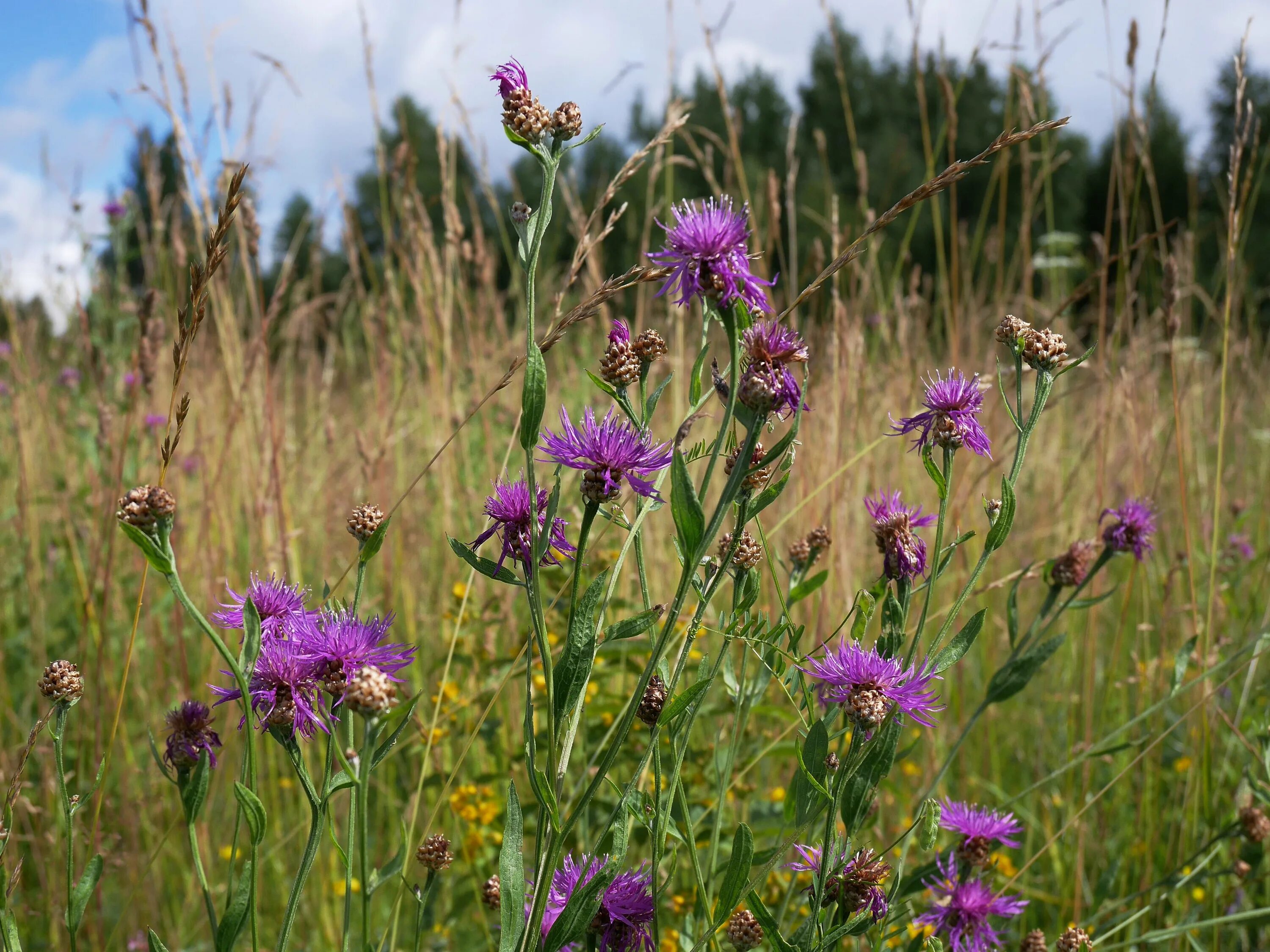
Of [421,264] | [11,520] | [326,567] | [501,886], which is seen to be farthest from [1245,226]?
[11,520]

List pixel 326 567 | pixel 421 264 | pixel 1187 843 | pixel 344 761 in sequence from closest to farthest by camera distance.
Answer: pixel 344 761, pixel 1187 843, pixel 421 264, pixel 326 567

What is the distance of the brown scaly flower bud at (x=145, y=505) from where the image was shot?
0.56 m

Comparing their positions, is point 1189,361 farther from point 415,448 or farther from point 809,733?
point 809,733

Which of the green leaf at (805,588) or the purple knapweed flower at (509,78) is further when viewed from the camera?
the green leaf at (805,588)

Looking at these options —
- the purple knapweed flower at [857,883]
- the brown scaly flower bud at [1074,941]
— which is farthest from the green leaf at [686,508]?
the brown scaly flower bud at [1074,941]

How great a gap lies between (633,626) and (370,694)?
17 centimetres

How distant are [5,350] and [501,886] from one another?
341 cm

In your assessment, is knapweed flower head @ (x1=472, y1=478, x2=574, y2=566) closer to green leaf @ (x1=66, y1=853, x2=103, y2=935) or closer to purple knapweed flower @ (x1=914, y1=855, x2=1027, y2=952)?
green leaf @ (x1=66, y1=853, x2=103, y2=935)

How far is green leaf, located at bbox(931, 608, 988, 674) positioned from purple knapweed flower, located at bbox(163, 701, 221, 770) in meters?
0.53

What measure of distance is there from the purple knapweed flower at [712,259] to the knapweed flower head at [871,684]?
10.6 inches

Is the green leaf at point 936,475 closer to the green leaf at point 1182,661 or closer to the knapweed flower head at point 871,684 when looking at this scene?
the knapweed flower head at point 871,684

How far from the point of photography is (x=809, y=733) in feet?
2.19

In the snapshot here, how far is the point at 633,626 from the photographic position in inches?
23.9

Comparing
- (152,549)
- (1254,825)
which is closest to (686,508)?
(152,549)
